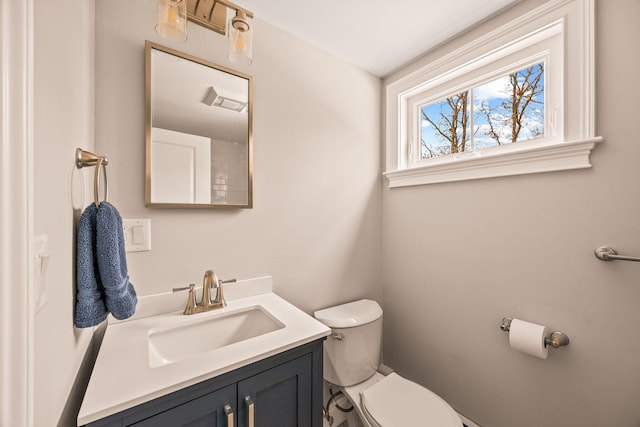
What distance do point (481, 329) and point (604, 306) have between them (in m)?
0.51

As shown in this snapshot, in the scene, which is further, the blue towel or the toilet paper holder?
the toilet paper holder

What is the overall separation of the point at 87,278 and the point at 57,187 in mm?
252

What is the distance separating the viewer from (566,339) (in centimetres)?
110

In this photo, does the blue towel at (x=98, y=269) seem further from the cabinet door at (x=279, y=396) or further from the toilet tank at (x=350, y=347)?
the toilet tank at (x=350, y=347)

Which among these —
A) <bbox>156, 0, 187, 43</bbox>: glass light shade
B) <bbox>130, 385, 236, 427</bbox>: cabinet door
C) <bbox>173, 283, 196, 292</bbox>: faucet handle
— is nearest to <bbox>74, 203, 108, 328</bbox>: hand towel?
<bbox>130, 385, 236, 427</bbox>: cabinet door

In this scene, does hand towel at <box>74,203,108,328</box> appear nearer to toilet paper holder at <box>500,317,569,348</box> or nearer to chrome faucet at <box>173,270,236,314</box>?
chrome faucet at <box>173,270,236,314</box>

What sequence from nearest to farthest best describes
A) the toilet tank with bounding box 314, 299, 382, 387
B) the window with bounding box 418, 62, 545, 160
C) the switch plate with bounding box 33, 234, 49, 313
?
the switch plate with bounding box 33, 234, 49, 313 < the window with bounding box 418, 62, 545, 160 < the toilet tank with bounding box 314, 299, 382, 387

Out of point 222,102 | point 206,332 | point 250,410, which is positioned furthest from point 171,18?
point 250,410

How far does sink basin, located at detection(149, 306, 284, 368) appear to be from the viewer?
3.18ft

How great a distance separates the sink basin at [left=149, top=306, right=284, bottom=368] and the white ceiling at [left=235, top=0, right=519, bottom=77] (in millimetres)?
1378

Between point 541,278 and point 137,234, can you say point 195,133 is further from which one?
point 541,278

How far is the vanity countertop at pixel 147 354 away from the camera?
2.10 feet

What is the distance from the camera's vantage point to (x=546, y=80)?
4.02 feet

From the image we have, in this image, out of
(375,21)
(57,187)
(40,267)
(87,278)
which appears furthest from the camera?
(375,21)
